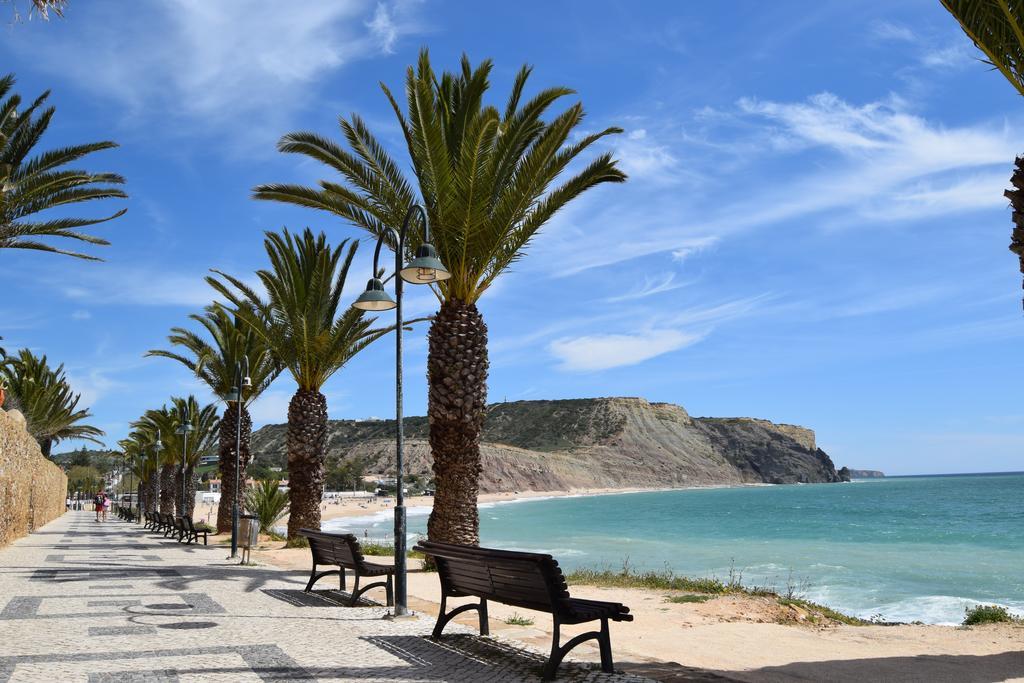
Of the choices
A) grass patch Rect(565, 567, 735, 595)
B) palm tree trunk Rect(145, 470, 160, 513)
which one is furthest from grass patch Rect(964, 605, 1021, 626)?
palm tree trunk Rect(145, 470, 160, 513)

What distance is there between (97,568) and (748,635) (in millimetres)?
11550

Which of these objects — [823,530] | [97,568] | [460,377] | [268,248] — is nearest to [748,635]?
[460,377]

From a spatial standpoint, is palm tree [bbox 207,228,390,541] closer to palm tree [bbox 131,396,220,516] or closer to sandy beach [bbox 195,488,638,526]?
palm tree [bbox 131,396,220,516]

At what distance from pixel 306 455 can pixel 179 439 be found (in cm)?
2280

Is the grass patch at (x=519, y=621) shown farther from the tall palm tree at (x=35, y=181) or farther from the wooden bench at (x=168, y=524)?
the wooden bench at (x=168, y=524)

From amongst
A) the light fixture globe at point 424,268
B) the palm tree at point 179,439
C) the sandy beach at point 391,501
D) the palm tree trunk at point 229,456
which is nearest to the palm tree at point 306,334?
the palm tree trunk at point 229,456

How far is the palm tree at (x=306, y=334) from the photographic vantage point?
18.6 metres

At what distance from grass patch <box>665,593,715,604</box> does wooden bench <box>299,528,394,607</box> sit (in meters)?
4.91

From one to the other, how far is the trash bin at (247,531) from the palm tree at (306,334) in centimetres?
123

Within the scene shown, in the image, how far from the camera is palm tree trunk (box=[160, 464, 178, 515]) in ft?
137

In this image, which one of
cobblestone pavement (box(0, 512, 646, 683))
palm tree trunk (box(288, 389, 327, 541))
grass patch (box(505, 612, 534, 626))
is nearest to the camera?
cobblestone pavement (box(0, 512, 646, 683))

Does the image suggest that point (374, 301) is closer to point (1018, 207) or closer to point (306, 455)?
point (1018, 207)

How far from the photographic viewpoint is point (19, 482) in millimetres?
21766

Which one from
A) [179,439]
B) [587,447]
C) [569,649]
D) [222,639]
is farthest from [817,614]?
[587,447]
